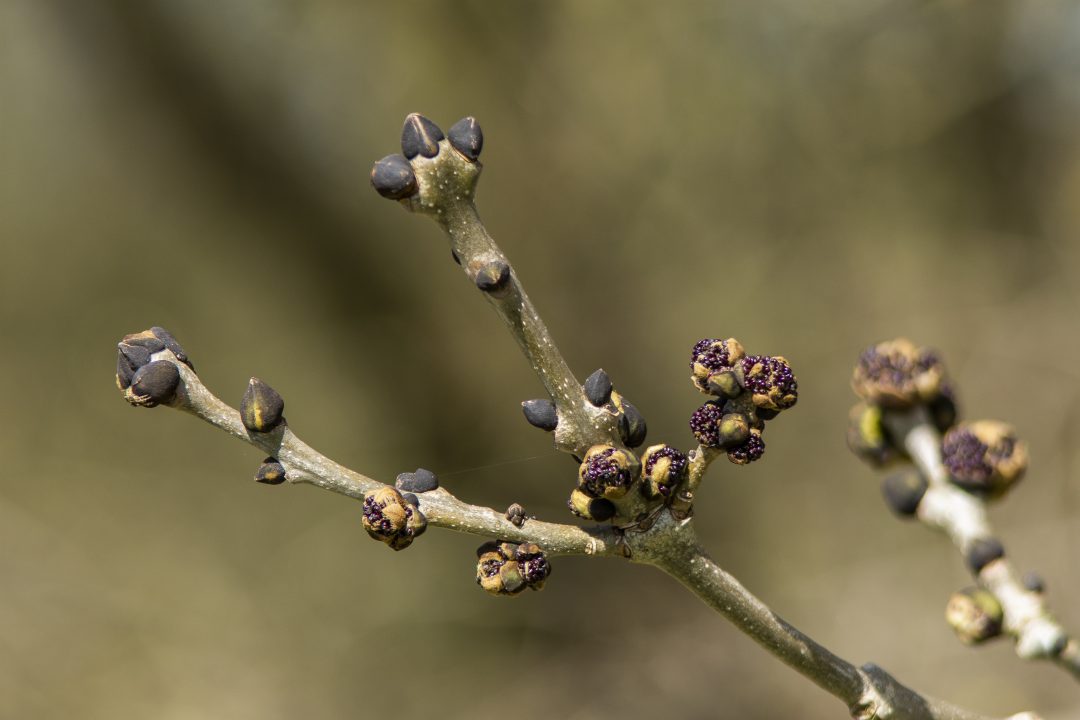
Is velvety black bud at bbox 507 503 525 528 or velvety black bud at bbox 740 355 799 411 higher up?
velvety black bud at bbox 740 355 799 411

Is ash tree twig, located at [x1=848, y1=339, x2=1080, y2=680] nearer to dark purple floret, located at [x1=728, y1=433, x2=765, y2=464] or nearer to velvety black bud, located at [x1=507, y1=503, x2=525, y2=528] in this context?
dark purple floret, located at [x1=728, y1=433, x2=765, y2=464]

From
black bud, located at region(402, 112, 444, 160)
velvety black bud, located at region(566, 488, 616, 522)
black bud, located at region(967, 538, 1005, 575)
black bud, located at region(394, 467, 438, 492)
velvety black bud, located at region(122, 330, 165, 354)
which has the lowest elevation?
velvety black bud, located at region(122, 330, 165, 354)

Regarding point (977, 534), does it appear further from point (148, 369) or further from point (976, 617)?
point (148, 369)

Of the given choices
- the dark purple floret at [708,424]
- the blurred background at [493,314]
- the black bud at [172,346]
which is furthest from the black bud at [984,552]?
the blurred background at [493,314]

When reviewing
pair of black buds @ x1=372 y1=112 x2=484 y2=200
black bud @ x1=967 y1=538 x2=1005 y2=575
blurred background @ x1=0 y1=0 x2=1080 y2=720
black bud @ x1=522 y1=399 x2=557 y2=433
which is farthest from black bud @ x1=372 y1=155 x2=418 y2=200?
blurred background @ x1=0 y1=0 x2=1080 y2=720

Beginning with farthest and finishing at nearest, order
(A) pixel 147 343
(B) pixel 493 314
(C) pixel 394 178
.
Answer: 1. (B) pixel 493 314
2. (A) pixel 147 343
3. (C) pixel 394 178

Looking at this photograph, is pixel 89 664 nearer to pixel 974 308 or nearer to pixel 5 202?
pixel 5 202

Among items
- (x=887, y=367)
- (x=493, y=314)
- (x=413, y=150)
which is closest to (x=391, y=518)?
(x=413, y=150)
